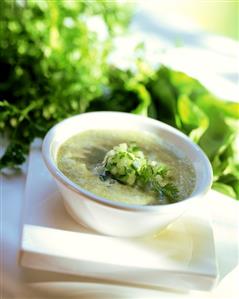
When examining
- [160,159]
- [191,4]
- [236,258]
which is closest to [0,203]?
[160,159]

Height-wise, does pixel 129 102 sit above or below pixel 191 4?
above

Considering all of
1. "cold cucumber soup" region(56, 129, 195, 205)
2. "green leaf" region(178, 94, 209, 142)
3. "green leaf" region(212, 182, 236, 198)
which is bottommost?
"green leaf" region(212, 182, 236, 198)

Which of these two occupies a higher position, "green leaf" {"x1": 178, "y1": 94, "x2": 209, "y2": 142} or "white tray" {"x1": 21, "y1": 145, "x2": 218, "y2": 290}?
"green leaf" {"x1": 178, "y1": 94, "x2": 209, "y2": 142}

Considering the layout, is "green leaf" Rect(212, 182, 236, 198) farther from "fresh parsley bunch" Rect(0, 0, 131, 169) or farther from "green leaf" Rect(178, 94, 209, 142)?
"fresh parsley bunch" Rect(0, 0, 131, 169)

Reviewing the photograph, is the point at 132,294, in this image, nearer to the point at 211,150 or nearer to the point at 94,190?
the point at 94,190

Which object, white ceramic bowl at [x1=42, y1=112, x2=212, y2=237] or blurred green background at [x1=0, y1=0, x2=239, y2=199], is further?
blurred green background at [x1=0, y1=0, x2=239, y2=199]

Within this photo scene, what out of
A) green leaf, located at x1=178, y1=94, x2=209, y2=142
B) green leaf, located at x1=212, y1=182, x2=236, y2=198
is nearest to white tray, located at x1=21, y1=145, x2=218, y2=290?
green leaf, located at x1=212, y1=182, x2=236, y2=198
